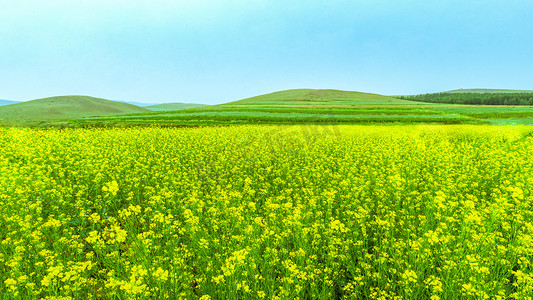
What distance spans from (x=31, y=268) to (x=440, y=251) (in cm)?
684

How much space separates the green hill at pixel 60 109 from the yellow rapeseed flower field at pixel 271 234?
11004 cm

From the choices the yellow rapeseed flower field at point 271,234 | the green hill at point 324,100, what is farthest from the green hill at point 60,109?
the yellow rapeseed flower field at point 271,234

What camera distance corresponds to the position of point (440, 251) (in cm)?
418

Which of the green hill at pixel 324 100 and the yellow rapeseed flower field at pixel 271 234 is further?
the green hill at pixel 324 100

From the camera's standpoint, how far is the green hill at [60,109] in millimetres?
97938

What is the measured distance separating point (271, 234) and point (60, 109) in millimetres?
145047

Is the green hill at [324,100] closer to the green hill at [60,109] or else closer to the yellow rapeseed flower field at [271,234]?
the green hill at [60,109]

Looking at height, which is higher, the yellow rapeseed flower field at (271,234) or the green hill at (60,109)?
the green hill at (60,109)

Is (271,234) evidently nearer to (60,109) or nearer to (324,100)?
(324,100)

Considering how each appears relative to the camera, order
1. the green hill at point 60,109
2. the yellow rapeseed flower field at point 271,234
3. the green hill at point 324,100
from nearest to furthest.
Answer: the yellow rapeseed flower field at point 271,234, the green hill at point 324,100, the green hill at point 60,109

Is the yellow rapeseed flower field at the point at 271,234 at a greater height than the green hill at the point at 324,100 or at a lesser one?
lesser

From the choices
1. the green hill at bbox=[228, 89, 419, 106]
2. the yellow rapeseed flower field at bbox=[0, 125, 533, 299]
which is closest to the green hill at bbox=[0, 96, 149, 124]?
the green hill at bbox=[228, 89, 419, 106]

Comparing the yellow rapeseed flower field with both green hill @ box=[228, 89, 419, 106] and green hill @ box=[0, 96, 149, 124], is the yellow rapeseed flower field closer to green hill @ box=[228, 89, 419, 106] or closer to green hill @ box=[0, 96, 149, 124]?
green hill @ box=[228, 89, 419, 106]

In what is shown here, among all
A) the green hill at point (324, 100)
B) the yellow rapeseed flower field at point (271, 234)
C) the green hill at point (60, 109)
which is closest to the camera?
the yellow rapeseed flower field at point (271, 234)
